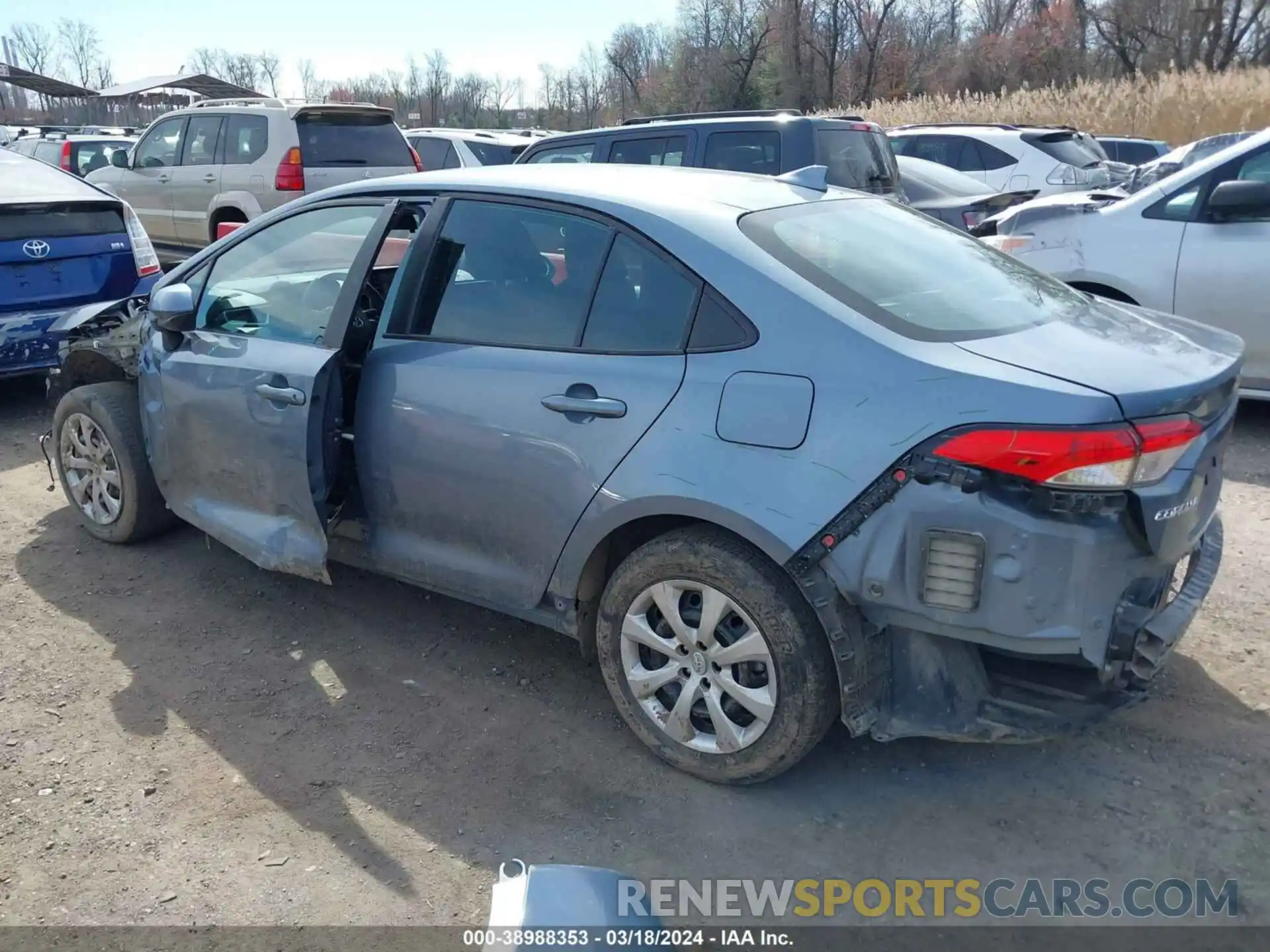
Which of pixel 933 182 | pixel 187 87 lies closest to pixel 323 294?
pixel 933 182

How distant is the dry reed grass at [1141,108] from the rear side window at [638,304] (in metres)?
19.1

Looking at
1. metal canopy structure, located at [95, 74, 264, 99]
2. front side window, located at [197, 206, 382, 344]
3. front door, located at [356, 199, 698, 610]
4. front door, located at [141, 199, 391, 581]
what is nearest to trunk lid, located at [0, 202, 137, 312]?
front door, located at [141, 199, 391, 581]

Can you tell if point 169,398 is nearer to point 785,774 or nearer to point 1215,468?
point 785,774

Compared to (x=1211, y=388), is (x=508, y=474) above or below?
below

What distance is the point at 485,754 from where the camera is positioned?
10.5 ft

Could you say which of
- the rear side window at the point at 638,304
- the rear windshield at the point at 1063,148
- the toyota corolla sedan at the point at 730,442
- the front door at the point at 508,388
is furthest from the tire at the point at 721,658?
the rear windshield at the point at 1063,148

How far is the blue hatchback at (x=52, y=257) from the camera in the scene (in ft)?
20.2

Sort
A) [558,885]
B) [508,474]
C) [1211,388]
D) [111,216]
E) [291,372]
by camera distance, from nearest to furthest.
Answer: [558,885]
[1211,388]
[508,474]
[291,372]
[111,216]

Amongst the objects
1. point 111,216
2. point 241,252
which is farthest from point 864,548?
point 111,216

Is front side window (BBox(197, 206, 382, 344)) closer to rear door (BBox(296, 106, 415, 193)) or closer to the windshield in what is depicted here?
rear door (BBox(296, 106, 415, 193))

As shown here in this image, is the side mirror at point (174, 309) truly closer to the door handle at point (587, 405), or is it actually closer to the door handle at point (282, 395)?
the door handle at point (282, 395)

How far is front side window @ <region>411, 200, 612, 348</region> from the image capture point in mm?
3186

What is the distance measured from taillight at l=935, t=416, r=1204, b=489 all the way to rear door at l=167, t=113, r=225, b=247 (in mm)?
10182

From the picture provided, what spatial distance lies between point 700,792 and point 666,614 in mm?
540
